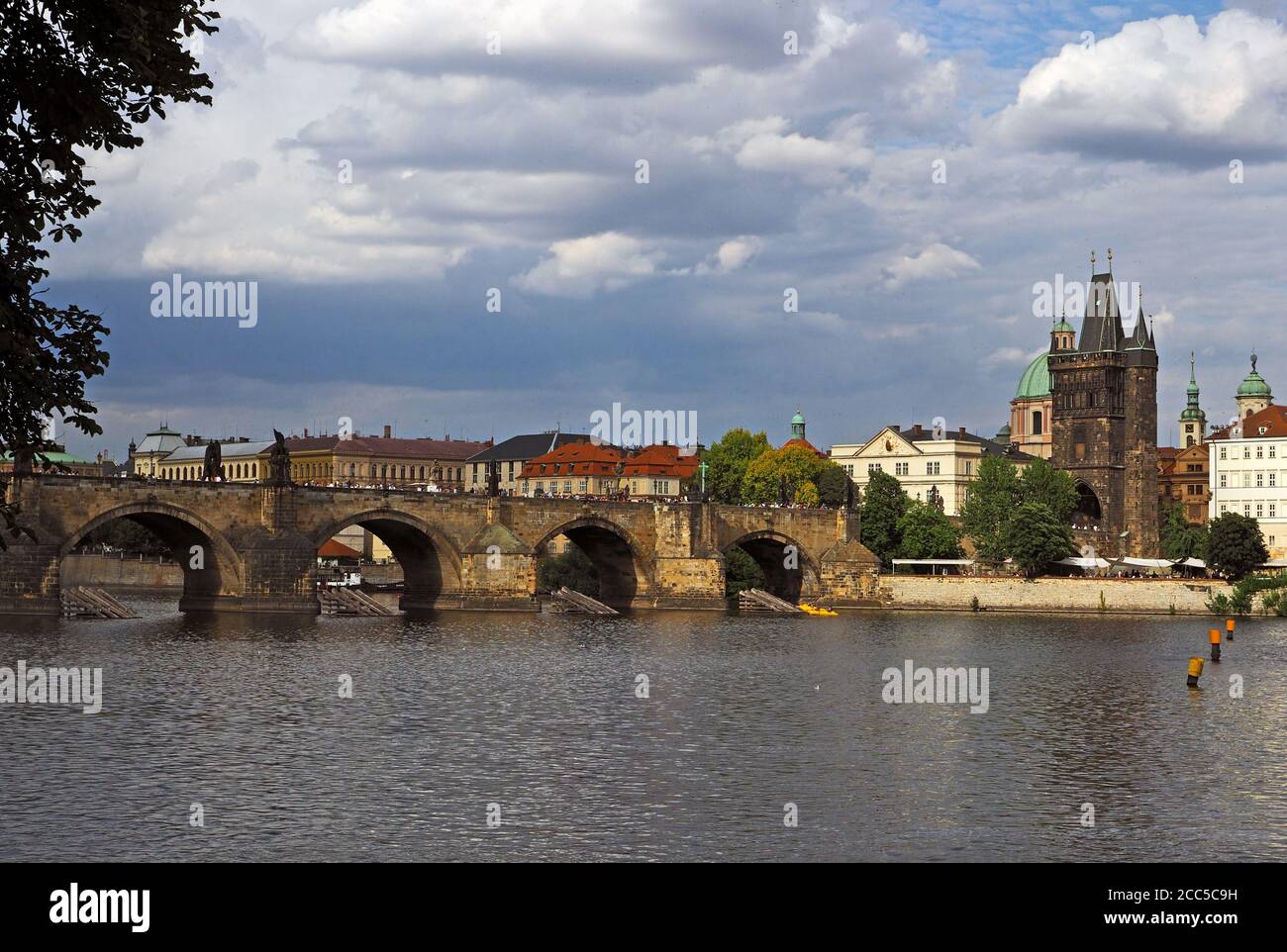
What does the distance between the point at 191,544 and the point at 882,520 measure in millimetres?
44869

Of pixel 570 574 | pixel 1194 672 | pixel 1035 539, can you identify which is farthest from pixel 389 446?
pixel 1194 672

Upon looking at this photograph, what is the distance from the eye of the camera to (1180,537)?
101m

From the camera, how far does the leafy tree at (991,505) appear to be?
96312mm

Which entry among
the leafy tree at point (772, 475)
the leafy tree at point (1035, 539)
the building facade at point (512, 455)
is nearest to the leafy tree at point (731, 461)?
the leafy tree at point (772, 475)

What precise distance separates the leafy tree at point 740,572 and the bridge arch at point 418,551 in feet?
60.5

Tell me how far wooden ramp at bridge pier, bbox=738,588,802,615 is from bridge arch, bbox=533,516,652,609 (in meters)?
6.25

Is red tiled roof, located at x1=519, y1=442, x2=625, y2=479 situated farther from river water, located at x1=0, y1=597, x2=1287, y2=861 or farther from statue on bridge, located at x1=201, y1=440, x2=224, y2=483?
river water, located at x1=0, y1=597, x2=1287, y2=861

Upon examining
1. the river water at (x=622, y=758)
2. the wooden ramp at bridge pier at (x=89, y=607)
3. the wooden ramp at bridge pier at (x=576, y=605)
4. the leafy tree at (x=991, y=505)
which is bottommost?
the river water at (x=622, y=758)

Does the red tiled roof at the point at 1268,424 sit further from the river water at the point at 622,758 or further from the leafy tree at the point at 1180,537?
the river water at the point at 622,758

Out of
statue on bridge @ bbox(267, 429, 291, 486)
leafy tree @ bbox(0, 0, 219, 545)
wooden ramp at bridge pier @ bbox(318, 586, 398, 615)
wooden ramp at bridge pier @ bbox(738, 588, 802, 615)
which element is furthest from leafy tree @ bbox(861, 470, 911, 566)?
leafy tree @ bbox(0, 0, 219, 545)

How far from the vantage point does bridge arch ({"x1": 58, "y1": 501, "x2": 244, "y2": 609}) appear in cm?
6088

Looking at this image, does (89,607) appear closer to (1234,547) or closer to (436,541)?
(436,541)

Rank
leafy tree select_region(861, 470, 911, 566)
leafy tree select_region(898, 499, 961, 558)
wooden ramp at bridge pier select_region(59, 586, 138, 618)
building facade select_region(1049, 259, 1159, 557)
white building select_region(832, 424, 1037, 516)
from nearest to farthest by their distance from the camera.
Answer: wooden ramp at bridge pier select_region(59, 586, 138, 618)
leafy tree select_region(861, 470, 911, 566)
leafy tree select_region(898, 499, 961, 558)
building facade select_region(1049, 259, 1159, 557)
white building select_region(832, 424, 1037, 516)
